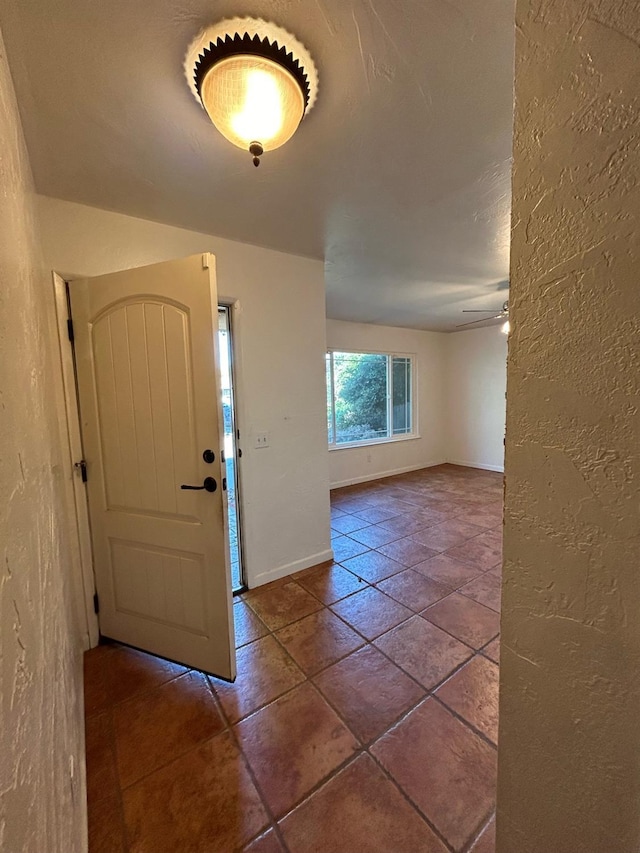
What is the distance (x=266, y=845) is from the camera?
105 centimetres

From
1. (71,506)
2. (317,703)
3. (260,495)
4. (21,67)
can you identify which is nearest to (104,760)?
(317,703)

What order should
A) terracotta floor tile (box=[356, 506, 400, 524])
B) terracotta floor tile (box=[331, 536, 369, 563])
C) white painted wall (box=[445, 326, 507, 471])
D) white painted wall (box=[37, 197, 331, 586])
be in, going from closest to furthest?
white painted wall (box=[37, 197, 331, 586]) < terracotta floor tile (box=[331, 536, 369, 563]) < terracotta floor tile (box=[356, 506, 400, 524]) < white painted wall (box=[445, 326, 507, 471])

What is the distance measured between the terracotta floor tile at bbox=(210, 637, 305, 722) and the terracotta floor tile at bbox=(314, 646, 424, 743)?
16cm

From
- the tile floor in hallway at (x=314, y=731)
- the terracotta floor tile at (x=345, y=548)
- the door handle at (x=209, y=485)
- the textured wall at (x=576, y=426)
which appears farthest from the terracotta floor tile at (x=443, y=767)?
the terracotta floor tile at (x=345, y=548)

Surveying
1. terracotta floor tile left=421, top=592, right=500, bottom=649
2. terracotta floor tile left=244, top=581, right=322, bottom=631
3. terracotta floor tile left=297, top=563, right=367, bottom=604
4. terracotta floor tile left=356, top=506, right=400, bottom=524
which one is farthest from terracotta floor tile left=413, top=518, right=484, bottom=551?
terracotta floor tile left=244, top=581, right=322, bottom=631

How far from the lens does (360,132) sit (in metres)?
1.28

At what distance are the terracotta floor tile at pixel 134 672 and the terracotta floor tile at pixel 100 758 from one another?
0.11 metres

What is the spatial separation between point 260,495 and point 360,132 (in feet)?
6.62

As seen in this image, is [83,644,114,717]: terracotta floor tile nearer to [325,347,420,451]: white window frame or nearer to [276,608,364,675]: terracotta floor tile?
[276,608,364,675]: terracotta floor tile

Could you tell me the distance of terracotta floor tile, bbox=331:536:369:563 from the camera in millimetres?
2886

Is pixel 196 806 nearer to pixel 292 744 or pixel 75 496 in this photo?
pixel 292 744

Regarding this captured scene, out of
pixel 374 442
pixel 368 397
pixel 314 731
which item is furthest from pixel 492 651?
pixel 368 397

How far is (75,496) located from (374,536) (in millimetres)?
2460

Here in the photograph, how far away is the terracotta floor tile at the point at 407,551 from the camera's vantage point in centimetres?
282
